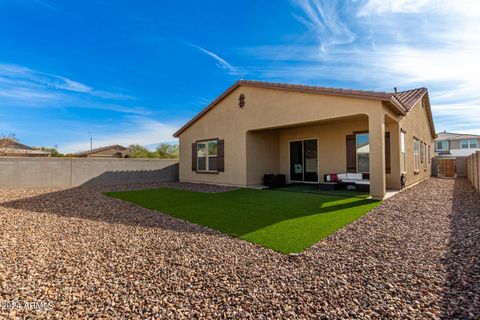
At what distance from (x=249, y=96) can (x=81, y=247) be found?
8787 millimetres

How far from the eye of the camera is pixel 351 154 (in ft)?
32.8

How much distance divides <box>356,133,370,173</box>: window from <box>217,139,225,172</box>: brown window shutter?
6060 mm

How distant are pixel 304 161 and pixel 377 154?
435cm

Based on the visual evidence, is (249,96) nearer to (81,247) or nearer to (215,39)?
(215,39)

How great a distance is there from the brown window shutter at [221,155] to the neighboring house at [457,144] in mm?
33779

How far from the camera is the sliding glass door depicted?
11.2m

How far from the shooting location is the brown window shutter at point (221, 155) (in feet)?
39.4

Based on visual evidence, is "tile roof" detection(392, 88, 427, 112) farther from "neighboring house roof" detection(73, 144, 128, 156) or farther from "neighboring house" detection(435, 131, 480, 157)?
"neighboring house roof" detection(73, 144, 128, 156)

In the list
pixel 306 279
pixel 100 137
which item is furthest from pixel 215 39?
pixel 100 137

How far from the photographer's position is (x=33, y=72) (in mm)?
13234

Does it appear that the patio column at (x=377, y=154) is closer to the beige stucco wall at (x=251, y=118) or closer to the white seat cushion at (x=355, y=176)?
the beige stucco wall at (x=251, y=118)

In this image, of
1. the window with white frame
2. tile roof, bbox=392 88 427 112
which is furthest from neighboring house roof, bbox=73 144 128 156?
the window with white frame

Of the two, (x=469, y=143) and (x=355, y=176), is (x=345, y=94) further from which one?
(x=469, y=143)

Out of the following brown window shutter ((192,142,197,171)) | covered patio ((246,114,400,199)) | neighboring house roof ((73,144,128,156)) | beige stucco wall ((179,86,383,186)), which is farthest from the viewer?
neighboring house roof ((73,144,128,156))
